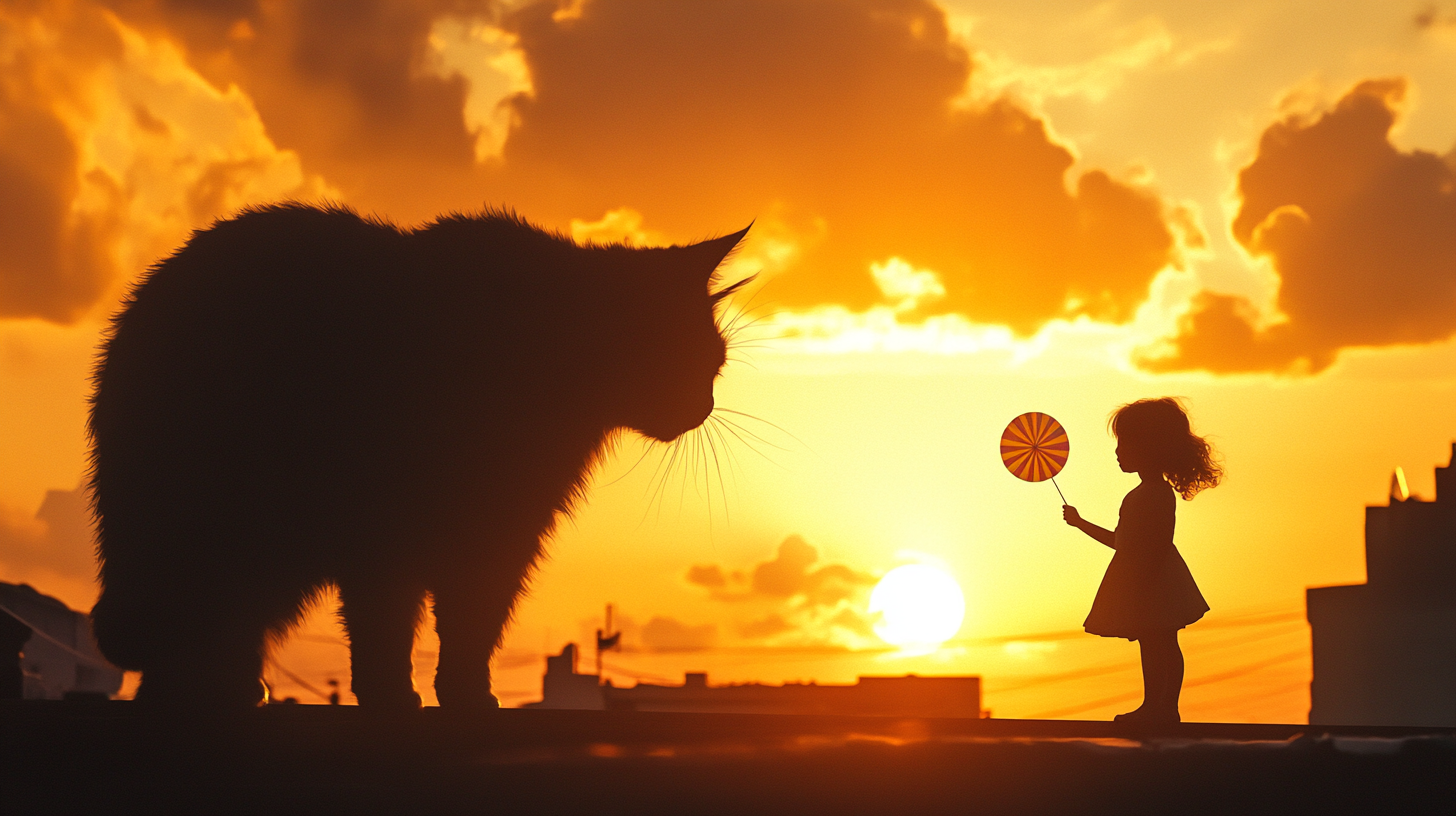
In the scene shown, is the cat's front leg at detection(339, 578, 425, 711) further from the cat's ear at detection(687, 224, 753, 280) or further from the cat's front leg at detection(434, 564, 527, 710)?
the cat's ear at detection(687, 224, 753, 280)

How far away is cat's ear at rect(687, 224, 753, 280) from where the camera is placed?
6426 millimetres

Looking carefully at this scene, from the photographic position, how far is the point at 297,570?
4918 mm

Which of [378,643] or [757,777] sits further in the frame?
[378,643]

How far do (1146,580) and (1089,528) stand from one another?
61cm

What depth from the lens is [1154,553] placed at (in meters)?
6.18

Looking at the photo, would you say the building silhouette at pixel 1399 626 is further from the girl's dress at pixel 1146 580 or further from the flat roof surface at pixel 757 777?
the flat roof surface at pixel 757 777

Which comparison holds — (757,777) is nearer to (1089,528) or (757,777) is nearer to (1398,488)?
(1089,528)

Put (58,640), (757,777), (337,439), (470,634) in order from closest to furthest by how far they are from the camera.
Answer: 1. (757,777)
2. (337,439)
3. (470,634)
4. (58,640)

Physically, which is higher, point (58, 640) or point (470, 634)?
point (58, 640)

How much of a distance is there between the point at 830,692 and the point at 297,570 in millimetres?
46710

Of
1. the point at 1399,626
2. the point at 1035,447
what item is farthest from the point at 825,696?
the point at 1035,447

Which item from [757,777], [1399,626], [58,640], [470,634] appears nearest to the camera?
[757,777]

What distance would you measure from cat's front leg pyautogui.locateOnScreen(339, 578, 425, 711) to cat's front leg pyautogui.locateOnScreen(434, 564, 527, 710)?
294mm

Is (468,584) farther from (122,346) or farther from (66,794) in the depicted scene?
(66,794)
